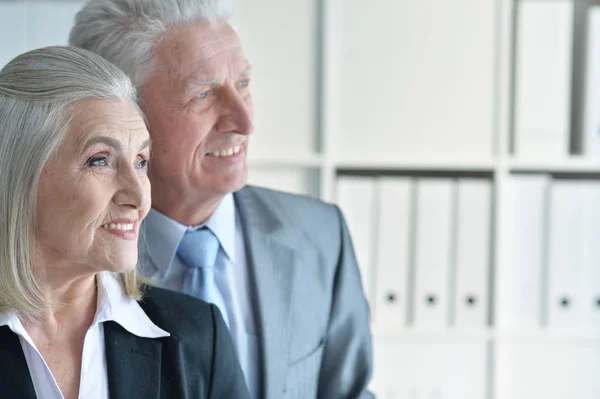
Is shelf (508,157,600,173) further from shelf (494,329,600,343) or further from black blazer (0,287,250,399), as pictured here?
black blazer (0,287,250,399)

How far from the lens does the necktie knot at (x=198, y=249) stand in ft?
4.80

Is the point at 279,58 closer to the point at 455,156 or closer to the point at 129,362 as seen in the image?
the point at 455,156

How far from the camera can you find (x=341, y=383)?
1535 mm

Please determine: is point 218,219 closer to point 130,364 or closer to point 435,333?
point 130,364

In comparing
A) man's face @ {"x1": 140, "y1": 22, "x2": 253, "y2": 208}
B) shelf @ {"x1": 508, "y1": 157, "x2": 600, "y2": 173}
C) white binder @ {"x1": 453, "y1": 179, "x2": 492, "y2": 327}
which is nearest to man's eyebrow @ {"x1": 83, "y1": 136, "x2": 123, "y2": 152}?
man's face @ {"x1": 140, "y1": 22, "x2": 253, "y2": 208}

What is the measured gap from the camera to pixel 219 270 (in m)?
1.50

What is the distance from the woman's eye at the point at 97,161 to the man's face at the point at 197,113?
300 mm

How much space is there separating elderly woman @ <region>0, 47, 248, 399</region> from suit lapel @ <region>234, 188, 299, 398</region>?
0.26m

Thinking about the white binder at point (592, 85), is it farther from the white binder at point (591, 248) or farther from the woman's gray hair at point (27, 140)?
the woman's gray hair at point (27, 140)

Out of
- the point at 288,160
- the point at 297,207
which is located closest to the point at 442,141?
the point at 288,160

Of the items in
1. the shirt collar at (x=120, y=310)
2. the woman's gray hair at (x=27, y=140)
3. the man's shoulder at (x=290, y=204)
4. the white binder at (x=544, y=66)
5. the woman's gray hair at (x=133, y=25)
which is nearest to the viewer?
the woman's gray hair at (x=27, y=140)

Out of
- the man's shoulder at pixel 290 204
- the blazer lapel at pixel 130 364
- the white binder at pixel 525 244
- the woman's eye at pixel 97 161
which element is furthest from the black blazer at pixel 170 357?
the white binder at pixel 525 244

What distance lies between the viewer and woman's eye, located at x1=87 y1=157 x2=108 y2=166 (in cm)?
113

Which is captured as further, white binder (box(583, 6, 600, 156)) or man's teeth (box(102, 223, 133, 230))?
white binder (box(583, 6, 600, 156))
